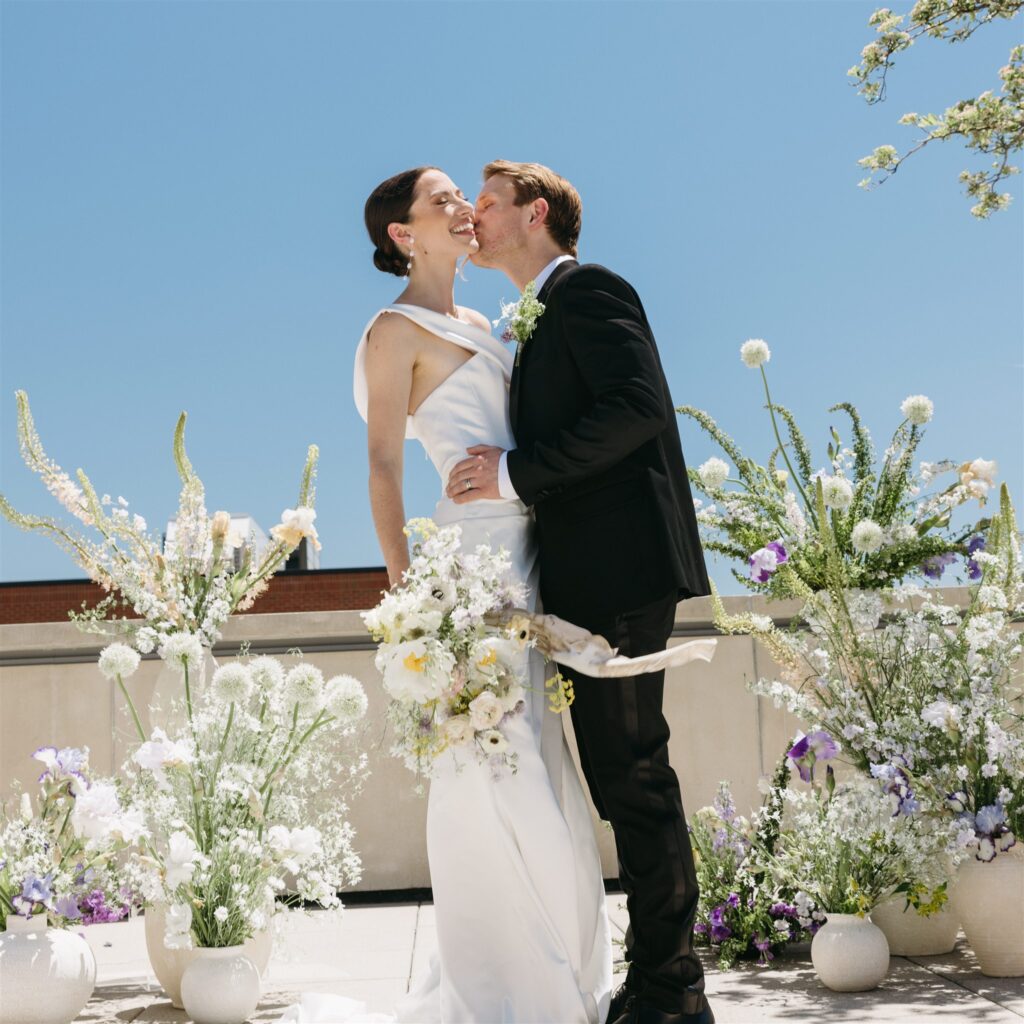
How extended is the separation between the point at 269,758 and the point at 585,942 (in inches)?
47.5

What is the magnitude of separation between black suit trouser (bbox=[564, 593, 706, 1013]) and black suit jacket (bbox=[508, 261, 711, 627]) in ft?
0.39

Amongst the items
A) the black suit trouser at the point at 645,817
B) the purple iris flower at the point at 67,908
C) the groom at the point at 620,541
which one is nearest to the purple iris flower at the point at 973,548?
the groom at the point at 620,541

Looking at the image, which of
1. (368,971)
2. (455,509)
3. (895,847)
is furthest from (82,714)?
(895,847)

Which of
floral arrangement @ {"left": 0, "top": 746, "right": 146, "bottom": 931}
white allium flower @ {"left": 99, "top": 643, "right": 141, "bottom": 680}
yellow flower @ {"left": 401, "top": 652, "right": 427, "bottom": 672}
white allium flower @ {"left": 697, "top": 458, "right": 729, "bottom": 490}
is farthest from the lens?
white allium flower @ {"left": 697, "top": 458, "right": 729, "bottom": 490}

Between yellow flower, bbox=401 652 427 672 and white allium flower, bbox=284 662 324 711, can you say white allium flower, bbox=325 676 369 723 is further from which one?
yellow flower, bbox=401 652 427 672

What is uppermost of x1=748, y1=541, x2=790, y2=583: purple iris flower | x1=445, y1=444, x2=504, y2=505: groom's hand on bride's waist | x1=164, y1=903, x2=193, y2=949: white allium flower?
x1=445, y1=444, x2=504, y2=505: groom's hand on bride's waist

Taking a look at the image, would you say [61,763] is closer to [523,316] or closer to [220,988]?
[220,988]

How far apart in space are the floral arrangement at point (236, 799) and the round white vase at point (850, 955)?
1.49 metres

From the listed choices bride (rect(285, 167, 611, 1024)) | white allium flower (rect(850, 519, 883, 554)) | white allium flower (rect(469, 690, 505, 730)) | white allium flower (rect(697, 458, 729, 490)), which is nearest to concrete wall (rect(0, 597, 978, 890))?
white allium flower (rect(697, 458, 729, 490))

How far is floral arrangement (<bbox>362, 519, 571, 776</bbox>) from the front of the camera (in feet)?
9.55

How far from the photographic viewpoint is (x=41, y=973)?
11.2 feet

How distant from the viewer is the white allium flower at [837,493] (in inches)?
183

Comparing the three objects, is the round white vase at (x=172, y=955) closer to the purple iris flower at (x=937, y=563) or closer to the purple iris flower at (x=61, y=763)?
the purple iris flower at (x=61, y=763)

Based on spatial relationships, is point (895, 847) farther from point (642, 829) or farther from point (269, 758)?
point (269, 758)
